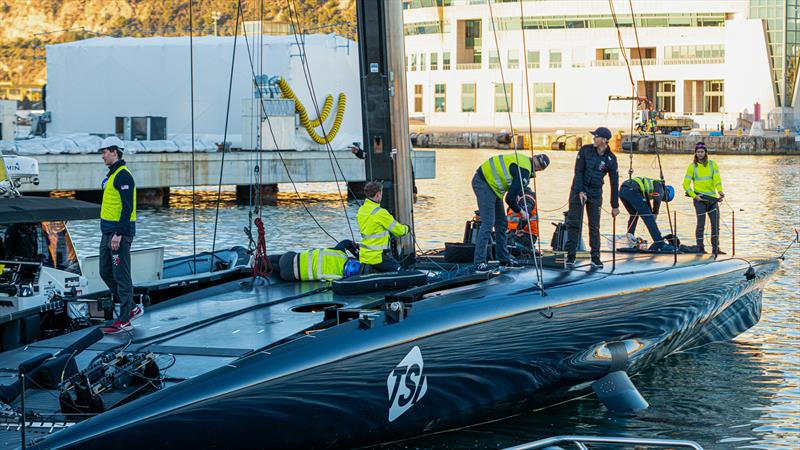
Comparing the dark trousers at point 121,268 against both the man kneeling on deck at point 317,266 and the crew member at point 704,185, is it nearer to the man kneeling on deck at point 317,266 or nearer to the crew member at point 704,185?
the man kneeling on deck at point 317,266

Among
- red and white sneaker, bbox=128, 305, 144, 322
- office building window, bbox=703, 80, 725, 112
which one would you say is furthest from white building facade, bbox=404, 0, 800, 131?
red and white sneaker, bbox=128, 305, 144, 322

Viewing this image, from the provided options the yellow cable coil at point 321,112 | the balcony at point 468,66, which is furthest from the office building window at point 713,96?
the yellow cable coil at point 321,112

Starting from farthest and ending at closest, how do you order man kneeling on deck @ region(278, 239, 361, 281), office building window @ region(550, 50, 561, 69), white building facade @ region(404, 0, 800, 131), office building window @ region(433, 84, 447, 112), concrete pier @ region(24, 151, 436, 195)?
office building window @ region(433, 84, 447, 112)
office building window @ region(550, 50, 561, 69)
white building facade @ region(404, 0, 800, 131)
concrete pier @ region(24, 151, 436, 195)
man kneeling on deck @ region(278, 239, 361, 281)

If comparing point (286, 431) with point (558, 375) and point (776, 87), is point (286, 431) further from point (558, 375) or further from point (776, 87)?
point (776, 87)

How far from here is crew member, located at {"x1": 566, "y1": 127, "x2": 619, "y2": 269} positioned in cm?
1073

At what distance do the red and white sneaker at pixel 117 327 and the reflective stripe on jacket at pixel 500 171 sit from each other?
11.4 ft

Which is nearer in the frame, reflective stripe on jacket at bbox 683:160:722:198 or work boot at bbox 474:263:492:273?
work boot at bbox 474:263:492:273

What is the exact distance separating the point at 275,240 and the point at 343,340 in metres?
15.3

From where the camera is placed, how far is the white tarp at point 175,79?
120ft

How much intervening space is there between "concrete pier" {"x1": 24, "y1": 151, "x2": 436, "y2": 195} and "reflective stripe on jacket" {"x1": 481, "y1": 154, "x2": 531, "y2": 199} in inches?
610

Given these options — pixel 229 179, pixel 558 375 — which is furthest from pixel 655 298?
pixel 229 179

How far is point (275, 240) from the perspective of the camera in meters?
22.8

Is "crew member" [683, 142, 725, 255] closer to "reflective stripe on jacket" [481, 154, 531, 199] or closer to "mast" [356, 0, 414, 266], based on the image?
"reflective stripe on jacket" [481, 154, 531, 199]

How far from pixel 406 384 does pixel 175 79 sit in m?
31.3
